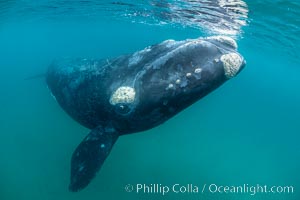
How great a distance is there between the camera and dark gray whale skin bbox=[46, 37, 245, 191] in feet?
17.5

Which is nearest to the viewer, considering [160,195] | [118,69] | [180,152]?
[118,69]

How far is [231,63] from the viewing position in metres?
5.26

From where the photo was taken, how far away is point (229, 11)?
1875cm

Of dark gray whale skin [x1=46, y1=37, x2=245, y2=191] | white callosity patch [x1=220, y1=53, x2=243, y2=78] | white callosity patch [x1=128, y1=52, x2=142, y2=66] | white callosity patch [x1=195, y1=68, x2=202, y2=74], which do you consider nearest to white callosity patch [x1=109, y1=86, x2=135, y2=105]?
dark gray whale skin [x1=46, y1=37, x2=245, y2=191]

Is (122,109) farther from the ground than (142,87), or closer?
closer

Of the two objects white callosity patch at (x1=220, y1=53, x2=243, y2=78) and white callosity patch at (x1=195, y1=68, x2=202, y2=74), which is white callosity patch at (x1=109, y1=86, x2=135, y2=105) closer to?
white callosity patch at (x1=195, y1=68, x2=202, y2=74)

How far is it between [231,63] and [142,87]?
178cm

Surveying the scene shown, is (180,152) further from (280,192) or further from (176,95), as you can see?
(176,95)

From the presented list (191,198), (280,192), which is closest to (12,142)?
(191,198)

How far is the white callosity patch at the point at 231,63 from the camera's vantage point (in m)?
5.25

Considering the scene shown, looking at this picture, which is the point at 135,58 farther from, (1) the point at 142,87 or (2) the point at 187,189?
(2) the point at 187,189

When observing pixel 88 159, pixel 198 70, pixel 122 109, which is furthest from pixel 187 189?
pixel 198 70

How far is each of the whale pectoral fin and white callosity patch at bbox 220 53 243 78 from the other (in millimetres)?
2939

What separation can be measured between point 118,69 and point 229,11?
48.6 feet
